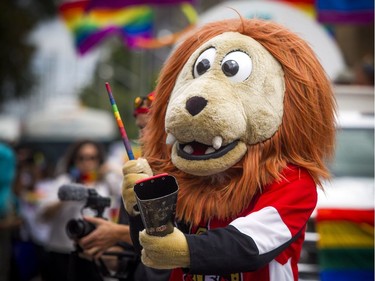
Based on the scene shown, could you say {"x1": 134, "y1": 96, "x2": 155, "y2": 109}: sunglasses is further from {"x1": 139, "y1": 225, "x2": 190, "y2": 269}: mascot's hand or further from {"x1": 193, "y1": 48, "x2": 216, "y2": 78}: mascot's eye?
{"x1": 139, "y1": 225, "x2": 190, "y2": 269}: mascot's hand

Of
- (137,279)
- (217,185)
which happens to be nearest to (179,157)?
(217,185)

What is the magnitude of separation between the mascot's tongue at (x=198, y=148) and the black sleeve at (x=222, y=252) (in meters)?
0.43

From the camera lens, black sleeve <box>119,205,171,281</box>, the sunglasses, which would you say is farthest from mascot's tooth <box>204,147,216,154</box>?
the camera lens

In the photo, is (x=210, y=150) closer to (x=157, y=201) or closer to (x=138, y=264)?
(x=157, y=201)

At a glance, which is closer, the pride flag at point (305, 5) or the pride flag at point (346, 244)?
the pride flag at point (346, 244)

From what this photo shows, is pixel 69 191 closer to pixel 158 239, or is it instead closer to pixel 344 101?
pixel 158 239

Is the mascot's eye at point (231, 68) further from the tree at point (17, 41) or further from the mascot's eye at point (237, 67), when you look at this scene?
the tree at point (17, 41)

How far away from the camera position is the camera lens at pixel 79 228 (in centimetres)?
365

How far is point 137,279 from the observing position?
11.2ft

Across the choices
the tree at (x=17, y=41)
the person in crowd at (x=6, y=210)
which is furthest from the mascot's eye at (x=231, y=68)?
the tree at (x=17, y=41)

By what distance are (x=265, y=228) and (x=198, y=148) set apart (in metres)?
0.48

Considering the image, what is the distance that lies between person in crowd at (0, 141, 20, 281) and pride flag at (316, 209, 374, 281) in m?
2.50

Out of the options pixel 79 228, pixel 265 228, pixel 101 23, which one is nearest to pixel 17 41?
pixel 101 23

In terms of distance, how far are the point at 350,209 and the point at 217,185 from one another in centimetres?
Answer: 227
